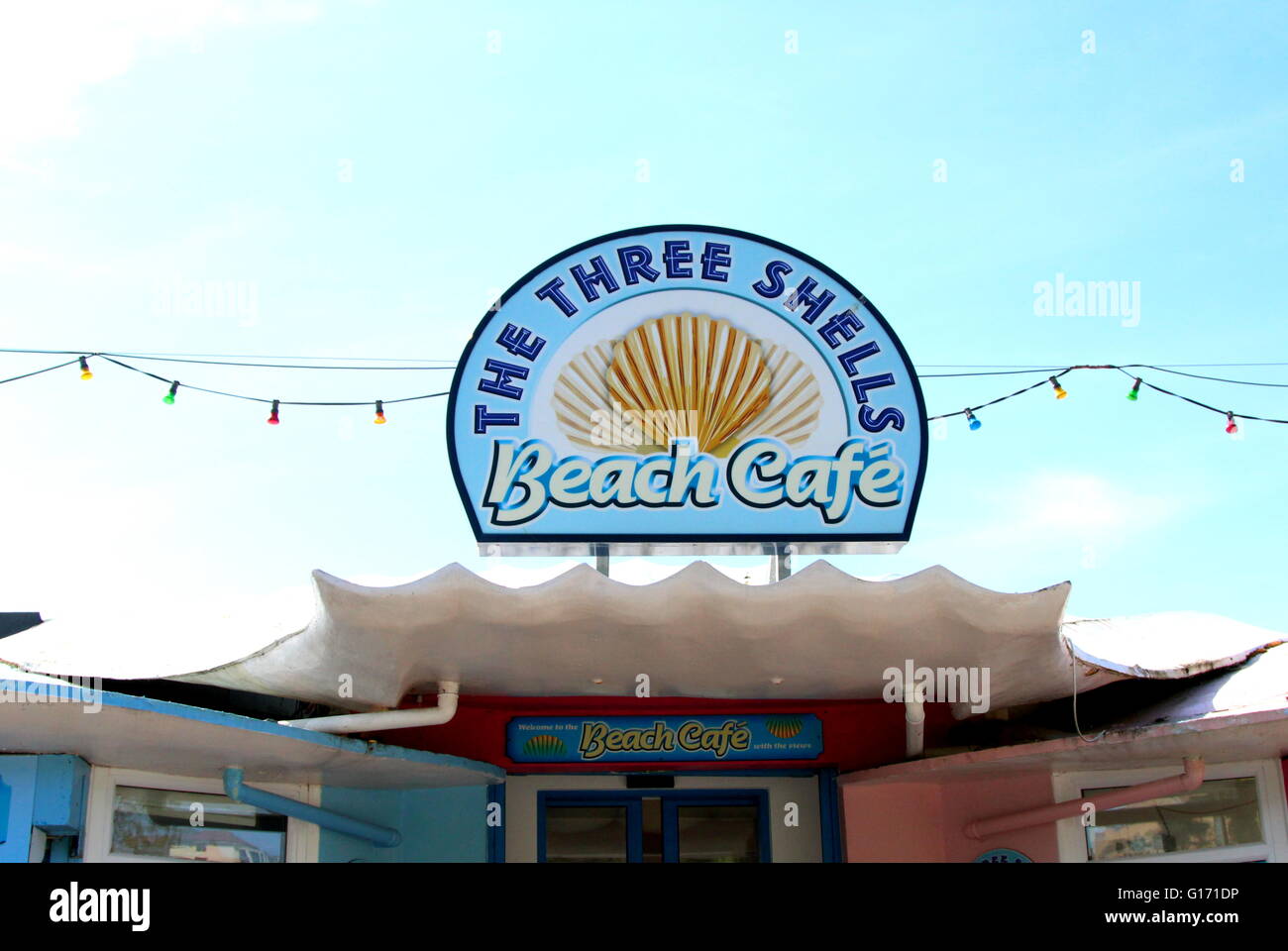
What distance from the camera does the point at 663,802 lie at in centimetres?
1002

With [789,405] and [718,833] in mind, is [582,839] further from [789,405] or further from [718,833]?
[789,405]

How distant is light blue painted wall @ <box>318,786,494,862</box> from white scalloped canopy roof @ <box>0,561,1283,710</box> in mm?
1094

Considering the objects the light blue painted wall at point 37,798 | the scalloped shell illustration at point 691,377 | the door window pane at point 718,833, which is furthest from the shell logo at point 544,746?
the light blue painted wall at point 37,798

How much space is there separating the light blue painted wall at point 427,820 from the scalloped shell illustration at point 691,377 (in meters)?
2.97

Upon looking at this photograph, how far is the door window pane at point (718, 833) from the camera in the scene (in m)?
10.0

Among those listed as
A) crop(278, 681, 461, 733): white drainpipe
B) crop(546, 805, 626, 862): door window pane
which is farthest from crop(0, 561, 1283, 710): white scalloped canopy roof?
crop(546, 805, 626, 862): door window pane

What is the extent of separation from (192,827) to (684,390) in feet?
13.6

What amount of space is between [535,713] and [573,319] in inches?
109

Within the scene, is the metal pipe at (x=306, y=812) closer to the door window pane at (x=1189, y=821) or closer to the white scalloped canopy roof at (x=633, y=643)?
the white scalloped canopy roof at (x=633, y=643)

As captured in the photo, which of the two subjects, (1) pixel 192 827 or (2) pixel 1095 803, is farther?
(2) pixel 1095 803

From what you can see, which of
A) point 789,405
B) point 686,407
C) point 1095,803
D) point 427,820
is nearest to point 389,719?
point 427,820

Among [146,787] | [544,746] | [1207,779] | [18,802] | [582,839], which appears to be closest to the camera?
[18,802]
